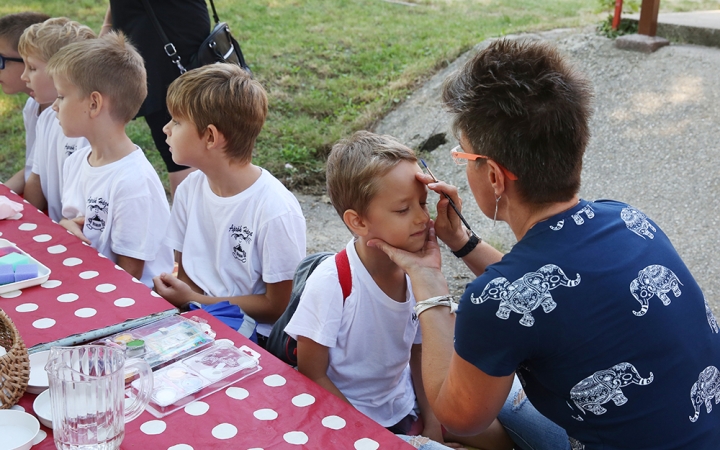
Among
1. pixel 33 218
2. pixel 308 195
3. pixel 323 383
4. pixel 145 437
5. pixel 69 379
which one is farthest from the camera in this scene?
pixel 308 195

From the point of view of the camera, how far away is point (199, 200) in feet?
8.84

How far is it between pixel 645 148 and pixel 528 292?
4.17 m

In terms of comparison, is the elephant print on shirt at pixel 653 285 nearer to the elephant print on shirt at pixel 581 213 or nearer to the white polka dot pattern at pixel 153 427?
the elephant print on shirt at pixel 581 213

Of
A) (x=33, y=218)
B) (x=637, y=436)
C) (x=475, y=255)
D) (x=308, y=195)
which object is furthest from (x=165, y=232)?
(x=308, y=195)

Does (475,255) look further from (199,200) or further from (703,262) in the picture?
(703,262)

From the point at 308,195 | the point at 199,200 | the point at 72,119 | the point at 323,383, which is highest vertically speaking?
the point at 72,119

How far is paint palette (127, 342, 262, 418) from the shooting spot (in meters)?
1.47

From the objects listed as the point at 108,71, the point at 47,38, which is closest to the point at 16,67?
the point at 47,38

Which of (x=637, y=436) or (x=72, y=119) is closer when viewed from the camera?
(x=637, y=436)

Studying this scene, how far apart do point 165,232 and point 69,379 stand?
158 cm

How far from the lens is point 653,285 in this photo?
4.78ft

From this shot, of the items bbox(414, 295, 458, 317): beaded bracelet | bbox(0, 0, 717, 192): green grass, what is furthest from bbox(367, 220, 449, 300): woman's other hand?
bbox(0, 0, 717, 192): green grass

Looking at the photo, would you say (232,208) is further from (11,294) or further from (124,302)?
(11,294)

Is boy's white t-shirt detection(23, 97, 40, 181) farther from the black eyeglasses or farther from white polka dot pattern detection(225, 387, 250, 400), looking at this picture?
white polka dot pattern detection(225, 387, 250, 400)
